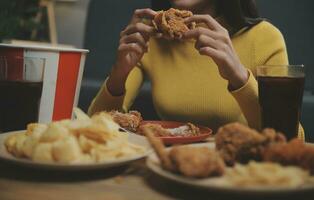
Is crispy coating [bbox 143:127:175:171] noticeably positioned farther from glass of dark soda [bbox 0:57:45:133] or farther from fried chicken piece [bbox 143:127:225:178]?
glass of dark soda [bbox 0:57:45:133]

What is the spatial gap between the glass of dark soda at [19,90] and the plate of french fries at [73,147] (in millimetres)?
188

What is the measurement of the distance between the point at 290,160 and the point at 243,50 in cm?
108

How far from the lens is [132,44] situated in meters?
1.34

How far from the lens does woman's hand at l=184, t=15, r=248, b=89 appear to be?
3.86 ft

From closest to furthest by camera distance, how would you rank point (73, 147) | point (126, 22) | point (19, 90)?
1. point (73, 147)
2. point (19, 90)
3. point (126, 22)

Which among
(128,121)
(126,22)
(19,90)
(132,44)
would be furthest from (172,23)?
(126,22)

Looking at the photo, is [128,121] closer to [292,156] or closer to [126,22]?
[292,156]

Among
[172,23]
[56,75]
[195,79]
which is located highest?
[172,23]

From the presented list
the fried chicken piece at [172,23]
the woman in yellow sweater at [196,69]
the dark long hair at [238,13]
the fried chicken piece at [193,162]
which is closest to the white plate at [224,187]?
the fried chicken piece at [193,162]

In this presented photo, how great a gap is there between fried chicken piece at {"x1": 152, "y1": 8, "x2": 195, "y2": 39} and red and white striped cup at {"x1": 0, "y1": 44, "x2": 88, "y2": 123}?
0.35 metres

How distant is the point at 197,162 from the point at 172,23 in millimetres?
742

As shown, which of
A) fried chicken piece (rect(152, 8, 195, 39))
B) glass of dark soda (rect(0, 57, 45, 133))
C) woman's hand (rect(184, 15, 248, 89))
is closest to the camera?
glass of dark soda (rect(0, 57, 45, 133))

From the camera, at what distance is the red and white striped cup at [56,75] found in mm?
921

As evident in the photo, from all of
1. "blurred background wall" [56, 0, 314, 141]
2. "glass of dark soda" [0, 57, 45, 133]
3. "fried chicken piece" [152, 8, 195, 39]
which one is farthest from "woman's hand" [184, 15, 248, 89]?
"blurred background wall" [56, 0, 314, 141]
